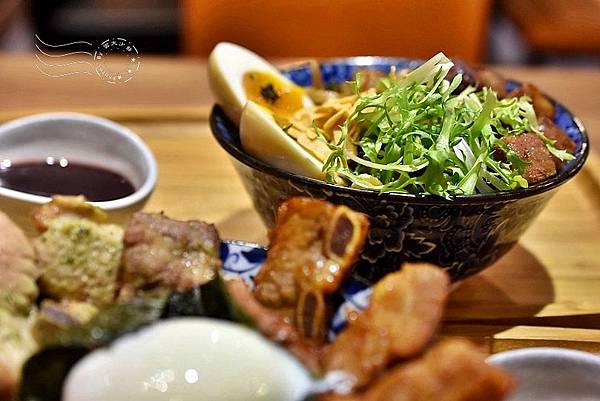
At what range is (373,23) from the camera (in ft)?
9.39

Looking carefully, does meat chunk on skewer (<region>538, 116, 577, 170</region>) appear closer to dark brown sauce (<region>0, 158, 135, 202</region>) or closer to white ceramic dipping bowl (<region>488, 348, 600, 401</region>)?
white ceramic dipping bowl (<region>488, 348, 600, 401</region>)

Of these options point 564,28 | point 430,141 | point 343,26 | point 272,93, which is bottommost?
point 564,28

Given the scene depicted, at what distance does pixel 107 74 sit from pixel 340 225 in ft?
5.34

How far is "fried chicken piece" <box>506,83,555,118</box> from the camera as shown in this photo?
1.77 metres

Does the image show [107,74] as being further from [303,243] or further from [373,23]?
[303,243]

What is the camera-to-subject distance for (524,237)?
74.3 inches

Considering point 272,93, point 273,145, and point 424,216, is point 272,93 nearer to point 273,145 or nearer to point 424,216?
point 273,145

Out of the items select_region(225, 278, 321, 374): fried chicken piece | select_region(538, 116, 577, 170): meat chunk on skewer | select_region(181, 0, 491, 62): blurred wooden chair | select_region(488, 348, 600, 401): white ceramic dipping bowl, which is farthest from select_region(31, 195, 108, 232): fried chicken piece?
select_region(181, 0, 491, 62): blurred wooden chair

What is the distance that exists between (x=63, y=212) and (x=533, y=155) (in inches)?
36.4

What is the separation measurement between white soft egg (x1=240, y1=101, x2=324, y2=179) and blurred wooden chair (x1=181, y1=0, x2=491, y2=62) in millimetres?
1393

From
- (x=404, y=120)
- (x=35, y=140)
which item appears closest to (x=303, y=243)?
(x=404, y=120)

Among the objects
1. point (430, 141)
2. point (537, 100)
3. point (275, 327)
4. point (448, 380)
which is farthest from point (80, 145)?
point (448, 380)

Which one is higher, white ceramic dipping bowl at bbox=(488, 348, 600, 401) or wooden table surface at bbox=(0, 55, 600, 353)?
white ceramic dipping bowl at bbox=(488, 348, 600, 401)

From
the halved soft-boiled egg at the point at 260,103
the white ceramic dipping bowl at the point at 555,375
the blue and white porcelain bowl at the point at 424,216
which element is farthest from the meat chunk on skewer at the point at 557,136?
the white ceramic dipping bowl at the point at 555,375
